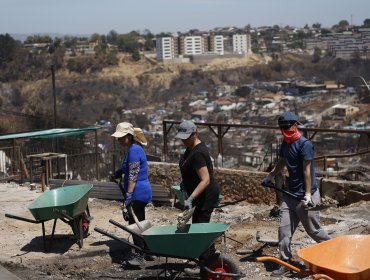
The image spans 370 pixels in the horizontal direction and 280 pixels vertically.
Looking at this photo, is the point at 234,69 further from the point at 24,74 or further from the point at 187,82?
the point at 24,74

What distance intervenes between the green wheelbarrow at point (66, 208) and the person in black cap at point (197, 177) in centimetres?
179

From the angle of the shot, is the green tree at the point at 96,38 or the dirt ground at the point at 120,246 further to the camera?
the green tree at the point at 96,38

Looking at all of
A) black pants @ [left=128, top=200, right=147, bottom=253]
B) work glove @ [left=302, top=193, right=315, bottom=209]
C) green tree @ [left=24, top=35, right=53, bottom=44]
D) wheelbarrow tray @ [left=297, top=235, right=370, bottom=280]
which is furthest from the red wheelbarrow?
green tree @ [left=24, top=35, right=53, bottom=44]

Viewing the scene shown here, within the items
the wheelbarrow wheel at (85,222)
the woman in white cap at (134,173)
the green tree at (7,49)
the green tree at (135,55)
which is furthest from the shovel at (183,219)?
the green tree at (135,55)

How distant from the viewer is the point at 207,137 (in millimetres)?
20641

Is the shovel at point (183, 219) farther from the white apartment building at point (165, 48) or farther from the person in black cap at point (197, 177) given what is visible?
the white apartment building at point (165, 48)

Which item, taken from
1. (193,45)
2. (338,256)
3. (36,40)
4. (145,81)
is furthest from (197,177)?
(193,45)

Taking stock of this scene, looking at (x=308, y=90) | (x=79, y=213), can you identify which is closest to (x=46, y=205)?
(x=79, y=213)

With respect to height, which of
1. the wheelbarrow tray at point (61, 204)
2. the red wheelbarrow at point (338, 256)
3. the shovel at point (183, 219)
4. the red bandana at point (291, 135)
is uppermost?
the red bandana at point (291, 135)

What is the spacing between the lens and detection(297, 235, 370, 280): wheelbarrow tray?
477 centimetres

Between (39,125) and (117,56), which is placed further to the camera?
(117,56)

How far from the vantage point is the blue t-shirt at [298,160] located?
19.3 ft

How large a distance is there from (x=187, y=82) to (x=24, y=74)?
101 feet

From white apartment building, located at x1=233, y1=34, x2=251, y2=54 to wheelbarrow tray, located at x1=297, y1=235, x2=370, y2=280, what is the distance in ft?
537
